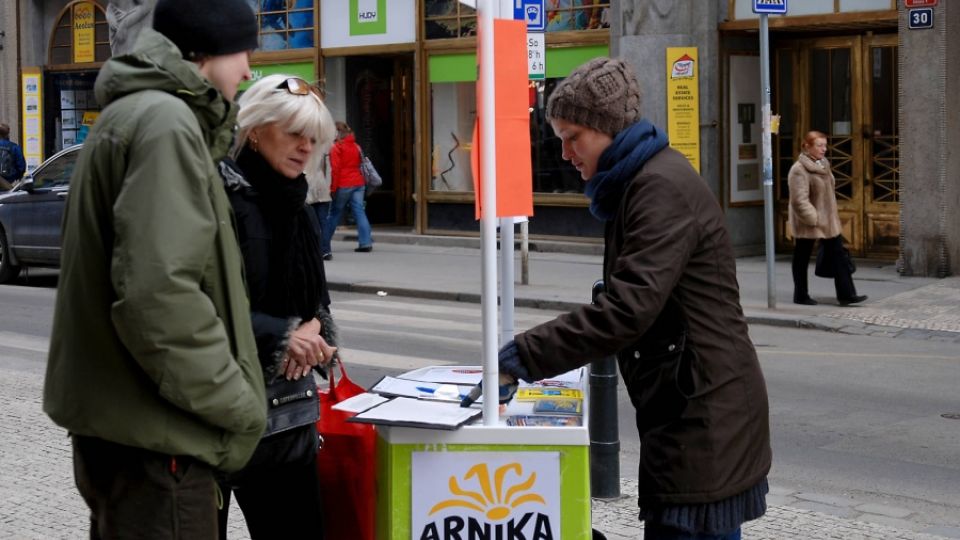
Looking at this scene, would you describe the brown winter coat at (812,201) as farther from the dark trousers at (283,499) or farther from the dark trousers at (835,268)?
the dark trousers at (283,499)

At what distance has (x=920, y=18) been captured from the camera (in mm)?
15359

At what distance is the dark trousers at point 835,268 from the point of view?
14.0m

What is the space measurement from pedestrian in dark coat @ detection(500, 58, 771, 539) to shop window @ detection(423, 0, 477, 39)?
16.8 metres

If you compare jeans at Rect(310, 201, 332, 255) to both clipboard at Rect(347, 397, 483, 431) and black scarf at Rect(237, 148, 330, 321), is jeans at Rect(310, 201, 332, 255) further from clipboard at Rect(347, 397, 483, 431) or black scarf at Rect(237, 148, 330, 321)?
black scarf at Rect(237, 148, 330, 321)

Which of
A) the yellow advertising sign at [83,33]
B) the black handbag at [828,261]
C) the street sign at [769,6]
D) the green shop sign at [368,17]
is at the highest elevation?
the yellow advertising sign at [83,33]

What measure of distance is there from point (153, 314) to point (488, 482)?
1.30m

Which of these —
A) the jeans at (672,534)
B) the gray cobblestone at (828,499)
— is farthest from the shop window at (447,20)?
the jeans at (672,534)

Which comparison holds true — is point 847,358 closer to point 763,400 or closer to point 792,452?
point 792,452

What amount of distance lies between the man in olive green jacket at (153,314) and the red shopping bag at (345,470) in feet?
3.29

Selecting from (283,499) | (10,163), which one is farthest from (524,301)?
(283,499)

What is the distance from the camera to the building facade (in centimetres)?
1584

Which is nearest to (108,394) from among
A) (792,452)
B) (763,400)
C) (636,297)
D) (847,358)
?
(636,297)

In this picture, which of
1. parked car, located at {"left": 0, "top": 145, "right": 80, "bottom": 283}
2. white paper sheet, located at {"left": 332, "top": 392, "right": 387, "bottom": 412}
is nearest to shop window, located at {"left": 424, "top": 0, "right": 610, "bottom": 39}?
parked car, located at {"left": 0, "top": 145, "right": 80, "bottom": 283}

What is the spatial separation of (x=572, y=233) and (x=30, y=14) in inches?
531
